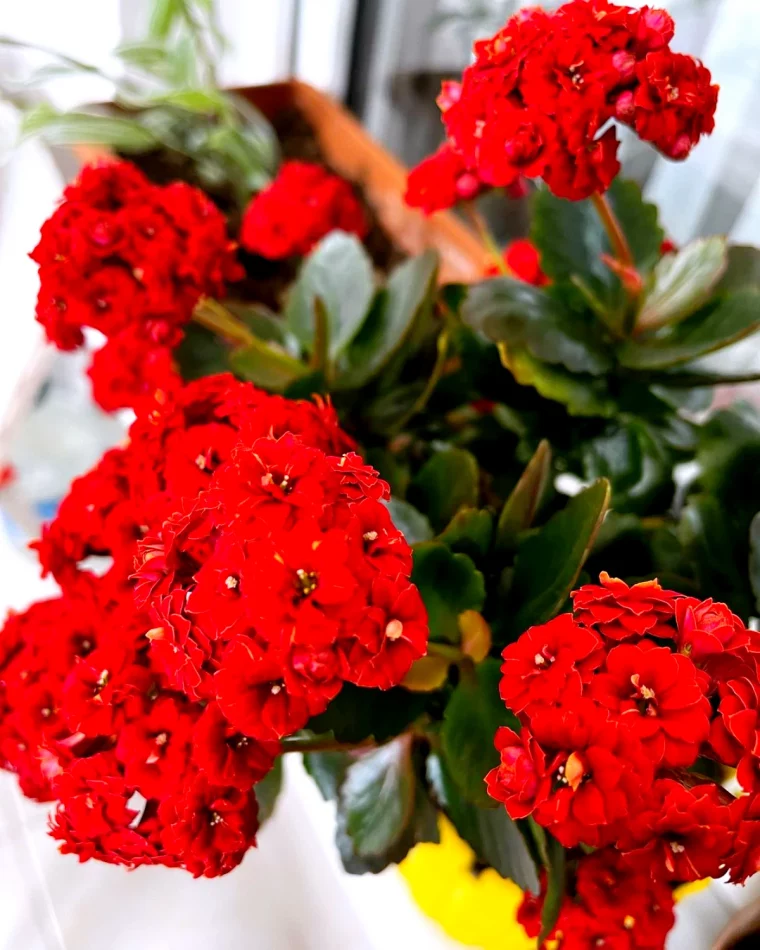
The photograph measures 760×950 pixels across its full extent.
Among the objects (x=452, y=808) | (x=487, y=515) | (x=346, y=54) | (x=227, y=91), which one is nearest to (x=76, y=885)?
(x=452, y=808)

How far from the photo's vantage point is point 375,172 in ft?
3.82

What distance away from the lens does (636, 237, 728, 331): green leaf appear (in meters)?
0.51

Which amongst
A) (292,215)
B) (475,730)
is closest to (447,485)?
(475,730)

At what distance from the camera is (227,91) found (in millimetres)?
1185

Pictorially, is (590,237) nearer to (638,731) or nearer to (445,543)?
(445,543)

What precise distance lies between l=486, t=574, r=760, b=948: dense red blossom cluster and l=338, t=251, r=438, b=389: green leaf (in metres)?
0.34

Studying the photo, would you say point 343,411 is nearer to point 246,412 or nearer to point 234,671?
point 246,412

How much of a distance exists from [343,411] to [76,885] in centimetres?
44

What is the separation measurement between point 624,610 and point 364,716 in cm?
17

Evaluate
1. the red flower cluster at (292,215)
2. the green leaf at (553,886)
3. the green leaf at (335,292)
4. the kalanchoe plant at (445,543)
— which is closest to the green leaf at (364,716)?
the kalanchoe plant at (445,543)

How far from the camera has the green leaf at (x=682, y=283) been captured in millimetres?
506

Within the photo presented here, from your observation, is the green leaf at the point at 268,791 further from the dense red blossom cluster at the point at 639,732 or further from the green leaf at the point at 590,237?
the green leaf at the point at 590,237

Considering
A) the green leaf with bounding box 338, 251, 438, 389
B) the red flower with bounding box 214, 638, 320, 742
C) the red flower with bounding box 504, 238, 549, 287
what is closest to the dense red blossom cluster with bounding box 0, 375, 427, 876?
the red flower with bounding box 214, 638, 320, 742

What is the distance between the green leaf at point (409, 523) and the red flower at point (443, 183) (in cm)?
26
